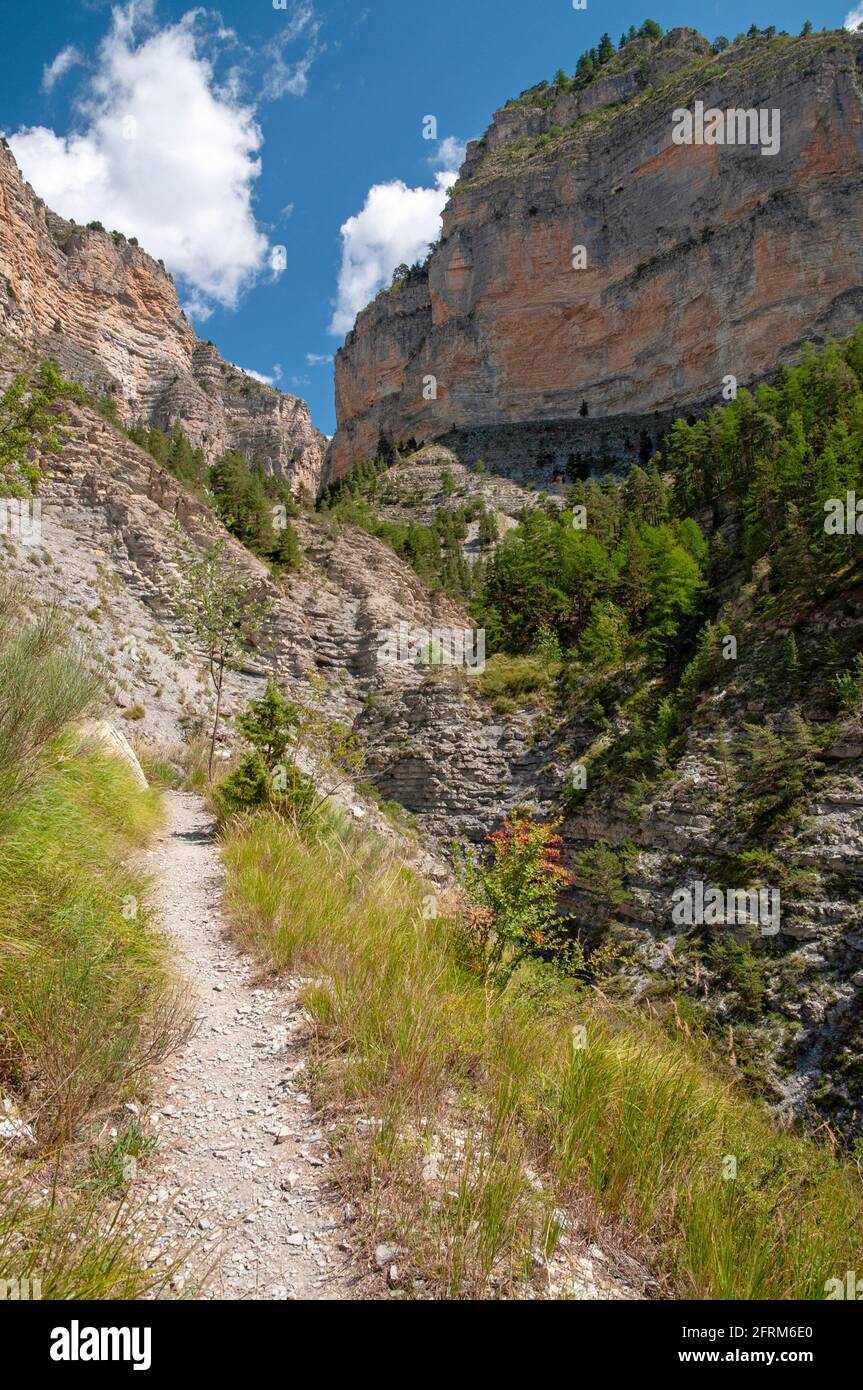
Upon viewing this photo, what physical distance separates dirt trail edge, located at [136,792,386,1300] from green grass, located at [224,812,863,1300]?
14 cm

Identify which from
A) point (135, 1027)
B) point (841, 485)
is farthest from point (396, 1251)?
point (841, 485)

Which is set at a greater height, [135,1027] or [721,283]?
[721,283]

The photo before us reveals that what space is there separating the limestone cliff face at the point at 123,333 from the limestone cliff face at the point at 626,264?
551 inches

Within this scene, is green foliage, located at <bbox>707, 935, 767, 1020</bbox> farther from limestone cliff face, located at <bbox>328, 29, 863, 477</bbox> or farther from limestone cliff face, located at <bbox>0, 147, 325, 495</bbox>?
limestone cliff face, located at <bbox>328, 29, 863, 477</bbox>

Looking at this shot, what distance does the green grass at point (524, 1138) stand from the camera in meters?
2.03

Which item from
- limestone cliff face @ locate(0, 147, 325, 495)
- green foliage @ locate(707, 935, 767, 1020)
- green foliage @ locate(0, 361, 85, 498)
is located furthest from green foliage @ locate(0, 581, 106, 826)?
limestone cliff face @ locate(0, 147, 325, 495)

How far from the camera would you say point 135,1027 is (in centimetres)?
256

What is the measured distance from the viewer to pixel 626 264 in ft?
196

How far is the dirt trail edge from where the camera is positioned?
1.80 meters

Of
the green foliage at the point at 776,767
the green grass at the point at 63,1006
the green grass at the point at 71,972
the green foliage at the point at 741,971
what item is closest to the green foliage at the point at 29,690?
the green grass at the point at 63,1006

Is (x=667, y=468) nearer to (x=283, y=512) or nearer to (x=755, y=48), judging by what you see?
(x=283, y=512)

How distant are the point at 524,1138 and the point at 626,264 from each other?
73519 mm

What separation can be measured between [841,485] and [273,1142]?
54.1 feet

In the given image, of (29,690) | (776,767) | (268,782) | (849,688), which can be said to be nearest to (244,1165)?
(29,690)
